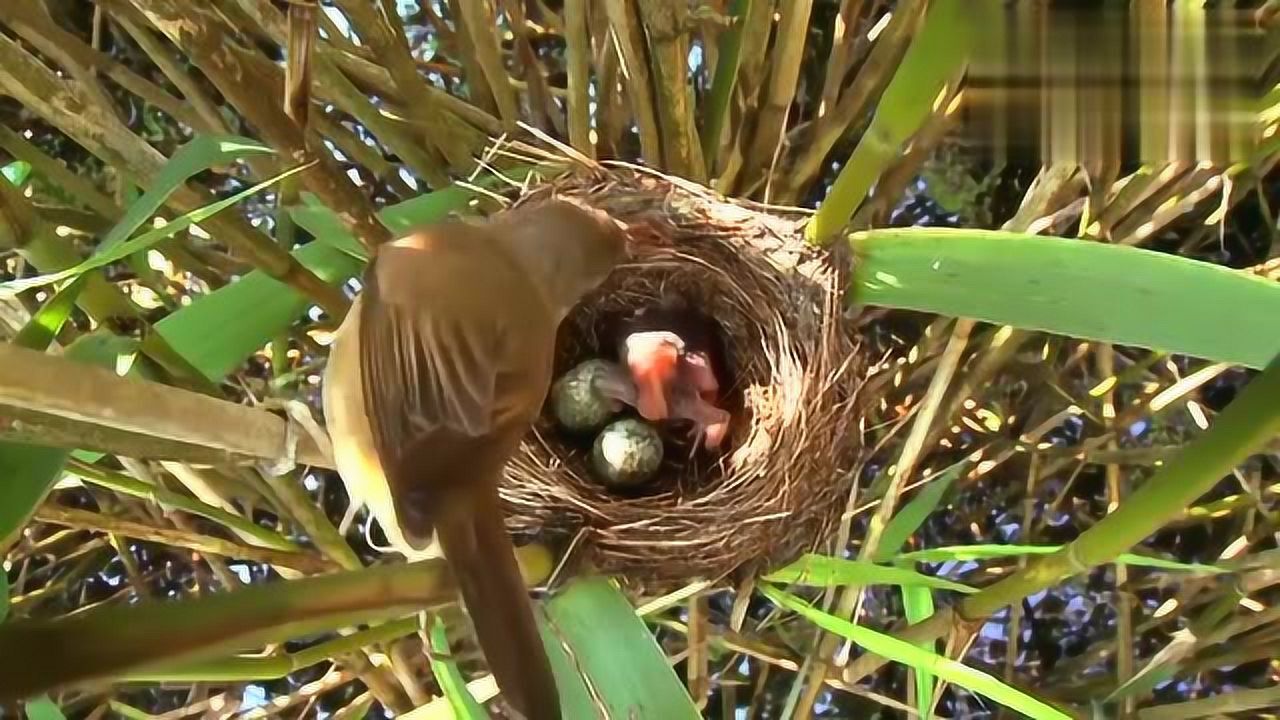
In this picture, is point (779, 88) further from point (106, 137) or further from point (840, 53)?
point (106, 137)

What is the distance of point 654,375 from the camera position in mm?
1015

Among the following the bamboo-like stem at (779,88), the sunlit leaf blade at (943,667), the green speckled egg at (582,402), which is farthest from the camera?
the green speckled egg at (582,402)

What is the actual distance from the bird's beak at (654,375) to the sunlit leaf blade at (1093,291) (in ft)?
1.18

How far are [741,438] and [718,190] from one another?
206 millimetres

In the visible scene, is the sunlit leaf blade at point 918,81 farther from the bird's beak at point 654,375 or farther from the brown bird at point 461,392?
the bird's beak at point 654,375

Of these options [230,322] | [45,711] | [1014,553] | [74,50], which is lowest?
[45,711]

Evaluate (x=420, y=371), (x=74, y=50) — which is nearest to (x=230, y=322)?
(x=420, y=371)

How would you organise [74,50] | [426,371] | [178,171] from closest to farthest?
[178,171]
[426,371]
[74,50]

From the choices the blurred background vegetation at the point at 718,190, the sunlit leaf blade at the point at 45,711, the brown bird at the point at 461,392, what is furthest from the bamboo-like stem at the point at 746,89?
the sunlit leaf blade at the point at 45,711

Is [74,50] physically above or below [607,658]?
above

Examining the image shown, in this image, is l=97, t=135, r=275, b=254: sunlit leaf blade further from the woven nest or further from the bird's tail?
the woven nest

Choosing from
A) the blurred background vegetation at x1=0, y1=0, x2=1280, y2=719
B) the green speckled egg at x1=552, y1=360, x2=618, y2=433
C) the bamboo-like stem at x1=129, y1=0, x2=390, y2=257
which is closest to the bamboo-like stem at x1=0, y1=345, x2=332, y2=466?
the blurred background vegetation at x1=0, y1=0, x2=1280, y2=719

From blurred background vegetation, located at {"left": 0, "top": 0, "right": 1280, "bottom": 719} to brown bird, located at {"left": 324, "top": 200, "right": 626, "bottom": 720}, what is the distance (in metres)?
0.04

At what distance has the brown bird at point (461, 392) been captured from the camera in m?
0.51
